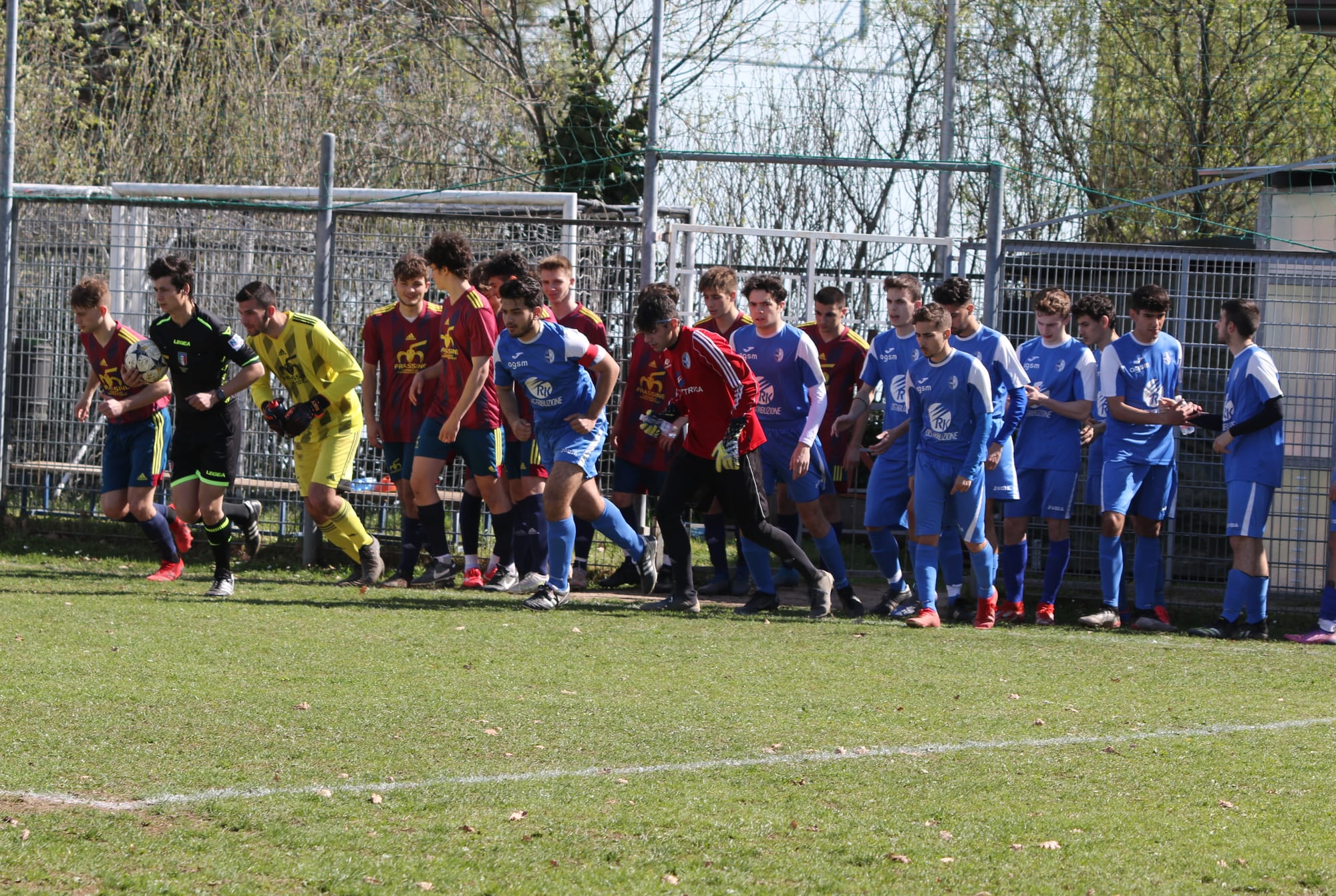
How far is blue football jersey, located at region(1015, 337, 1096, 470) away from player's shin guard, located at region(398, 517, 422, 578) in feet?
13.1

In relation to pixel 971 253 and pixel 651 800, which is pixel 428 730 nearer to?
pixel 651 800

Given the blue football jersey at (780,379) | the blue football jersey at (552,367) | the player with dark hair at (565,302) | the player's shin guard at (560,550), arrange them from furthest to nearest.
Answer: the player with dark hair at (565,302) < the blue football jersey at (780,379) < the player's shin guard at (560,550) < the blue football jersey at (552,367)

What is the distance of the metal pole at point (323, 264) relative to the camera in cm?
1106

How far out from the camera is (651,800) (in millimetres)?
4742

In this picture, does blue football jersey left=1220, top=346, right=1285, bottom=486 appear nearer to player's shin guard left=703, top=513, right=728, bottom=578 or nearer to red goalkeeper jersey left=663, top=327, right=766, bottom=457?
red goalkeeper jersey left=663, top=327, right=766, bottom=457

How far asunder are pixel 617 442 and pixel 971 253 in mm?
3622

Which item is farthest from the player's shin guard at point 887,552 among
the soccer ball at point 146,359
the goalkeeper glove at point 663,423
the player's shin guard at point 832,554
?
the soccer ball at point 146,359

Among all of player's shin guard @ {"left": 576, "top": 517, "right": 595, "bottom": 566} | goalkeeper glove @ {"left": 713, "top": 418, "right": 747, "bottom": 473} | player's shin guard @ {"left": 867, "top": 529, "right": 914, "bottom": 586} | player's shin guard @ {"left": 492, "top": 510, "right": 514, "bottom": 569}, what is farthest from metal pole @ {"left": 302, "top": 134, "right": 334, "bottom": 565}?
player's shin guard @ {"left": 867, "top": 529, "right": 914, "bottom": 586}

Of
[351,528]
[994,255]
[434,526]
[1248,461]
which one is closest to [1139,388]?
[1248,461]

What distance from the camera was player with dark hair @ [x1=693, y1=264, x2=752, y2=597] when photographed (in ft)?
32.4

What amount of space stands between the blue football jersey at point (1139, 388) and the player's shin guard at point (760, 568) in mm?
2316

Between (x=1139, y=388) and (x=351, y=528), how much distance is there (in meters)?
5.12

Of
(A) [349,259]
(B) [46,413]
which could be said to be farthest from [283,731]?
(B) [46,413]

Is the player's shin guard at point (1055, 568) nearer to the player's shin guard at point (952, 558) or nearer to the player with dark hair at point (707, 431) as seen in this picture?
the player's shin guard at point (952, 558)
